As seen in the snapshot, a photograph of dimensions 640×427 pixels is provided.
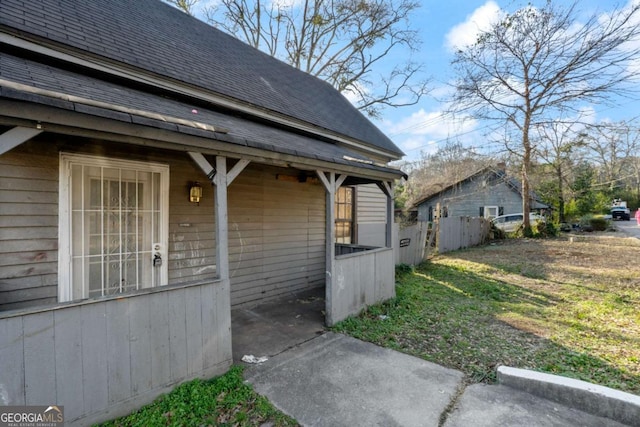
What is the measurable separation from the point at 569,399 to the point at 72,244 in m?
5.19

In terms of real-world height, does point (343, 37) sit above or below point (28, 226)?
above

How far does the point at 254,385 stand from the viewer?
292cm

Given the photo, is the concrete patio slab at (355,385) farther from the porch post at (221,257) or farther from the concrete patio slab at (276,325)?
the porch post at (221,257)

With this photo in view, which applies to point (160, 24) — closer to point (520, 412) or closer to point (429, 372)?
point (429, 372)

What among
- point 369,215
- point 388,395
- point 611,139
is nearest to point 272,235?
point 388,395

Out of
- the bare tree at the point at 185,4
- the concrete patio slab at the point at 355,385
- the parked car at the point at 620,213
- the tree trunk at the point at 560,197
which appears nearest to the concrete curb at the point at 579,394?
the concrete patio slab at the point at 355,385

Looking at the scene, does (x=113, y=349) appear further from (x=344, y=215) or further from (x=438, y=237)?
(x=438, y=237)

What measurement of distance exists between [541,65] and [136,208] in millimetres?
17406

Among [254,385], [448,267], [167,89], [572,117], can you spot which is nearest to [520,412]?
[254,385]

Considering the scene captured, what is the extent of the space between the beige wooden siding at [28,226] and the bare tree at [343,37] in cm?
1458

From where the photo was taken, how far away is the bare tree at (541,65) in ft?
39.1

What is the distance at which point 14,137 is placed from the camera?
2.06m

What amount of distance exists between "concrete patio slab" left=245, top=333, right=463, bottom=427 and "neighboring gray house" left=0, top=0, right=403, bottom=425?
0.72m

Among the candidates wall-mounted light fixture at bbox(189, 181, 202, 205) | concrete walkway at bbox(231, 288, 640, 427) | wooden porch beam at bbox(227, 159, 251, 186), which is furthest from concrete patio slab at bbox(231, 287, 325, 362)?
wooden porch beam at bbox(227, 159, 251, 186)
